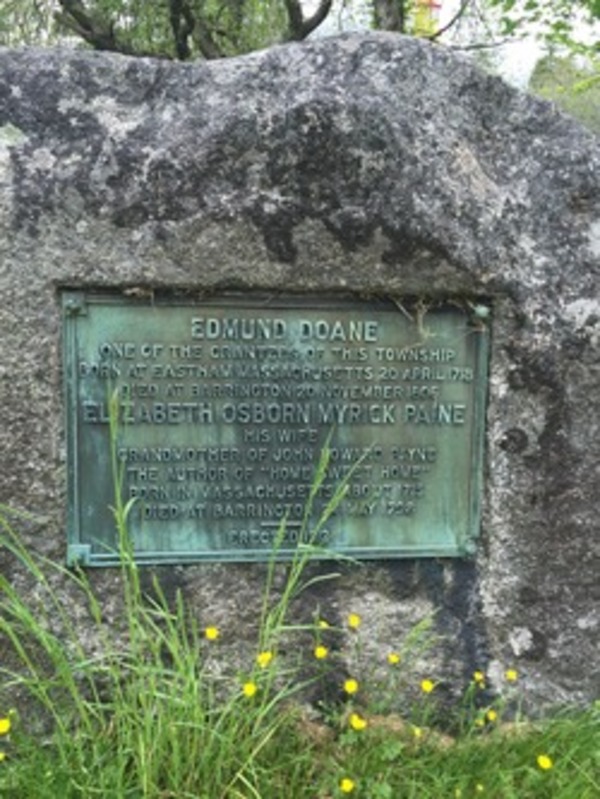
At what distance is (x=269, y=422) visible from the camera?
215 cm

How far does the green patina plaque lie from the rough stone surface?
6 centimetres

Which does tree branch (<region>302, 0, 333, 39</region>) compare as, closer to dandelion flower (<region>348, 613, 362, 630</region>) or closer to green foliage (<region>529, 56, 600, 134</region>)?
green foliage (<region>529, 56, 600, 134</region>)

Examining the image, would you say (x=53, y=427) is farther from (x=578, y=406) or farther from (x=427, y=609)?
(x=578, y=406)

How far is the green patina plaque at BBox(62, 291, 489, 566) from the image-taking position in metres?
2.06

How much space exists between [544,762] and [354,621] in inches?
21.1

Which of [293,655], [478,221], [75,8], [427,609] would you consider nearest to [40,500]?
[293,655]

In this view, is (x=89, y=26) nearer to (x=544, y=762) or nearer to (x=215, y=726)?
(x=215, y=726)

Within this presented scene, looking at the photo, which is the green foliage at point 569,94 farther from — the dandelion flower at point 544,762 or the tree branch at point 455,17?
the dandelion flower at point 544,762

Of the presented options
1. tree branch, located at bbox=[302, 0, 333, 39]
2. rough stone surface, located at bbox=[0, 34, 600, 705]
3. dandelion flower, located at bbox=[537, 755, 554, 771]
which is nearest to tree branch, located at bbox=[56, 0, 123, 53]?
tree branch, located at bbox=[302, 0, 333, 39]

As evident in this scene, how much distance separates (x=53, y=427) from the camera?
2.04 metres

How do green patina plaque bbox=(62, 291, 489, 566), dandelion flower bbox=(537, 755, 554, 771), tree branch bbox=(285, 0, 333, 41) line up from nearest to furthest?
dandelion flower bbox=(537, 755, 554, 771), green patina plaque bbox=(62, 291, 489, 566), tree branch bbox=(285, 0, 333, 41)

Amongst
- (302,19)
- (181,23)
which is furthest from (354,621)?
(181,23)

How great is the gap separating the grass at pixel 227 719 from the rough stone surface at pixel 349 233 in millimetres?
88

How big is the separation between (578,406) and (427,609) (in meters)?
0.66
